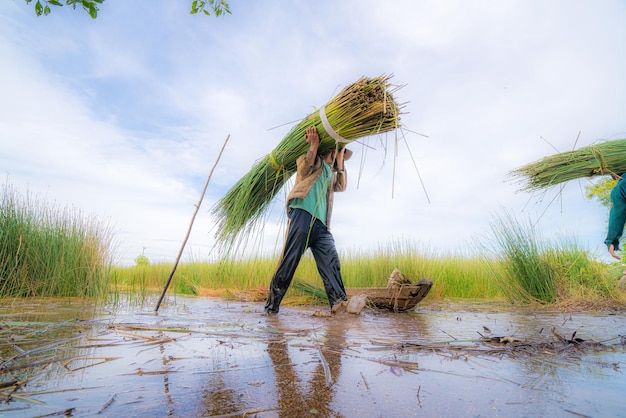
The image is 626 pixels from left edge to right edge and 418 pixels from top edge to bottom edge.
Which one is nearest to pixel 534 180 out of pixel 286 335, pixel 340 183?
pixel 340 183

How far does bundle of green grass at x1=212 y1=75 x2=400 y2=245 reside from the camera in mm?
3509

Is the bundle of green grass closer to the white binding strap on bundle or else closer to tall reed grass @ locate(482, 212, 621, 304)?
the white binding strap on bundle

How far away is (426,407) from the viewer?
1.50m

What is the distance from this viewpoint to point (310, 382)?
176cm

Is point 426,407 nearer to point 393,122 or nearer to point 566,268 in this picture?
point 393,122

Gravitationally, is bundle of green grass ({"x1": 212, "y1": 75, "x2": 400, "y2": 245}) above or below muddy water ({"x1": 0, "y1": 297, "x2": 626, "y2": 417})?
above

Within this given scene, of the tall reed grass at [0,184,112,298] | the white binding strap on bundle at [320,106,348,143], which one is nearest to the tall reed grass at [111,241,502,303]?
the tall reed grass at [0,184,112,298]

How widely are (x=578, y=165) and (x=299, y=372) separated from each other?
209 inches

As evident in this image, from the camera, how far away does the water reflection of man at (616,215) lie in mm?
5223

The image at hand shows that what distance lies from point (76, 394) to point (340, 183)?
11.9 ft

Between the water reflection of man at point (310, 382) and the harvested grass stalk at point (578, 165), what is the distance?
187 inches

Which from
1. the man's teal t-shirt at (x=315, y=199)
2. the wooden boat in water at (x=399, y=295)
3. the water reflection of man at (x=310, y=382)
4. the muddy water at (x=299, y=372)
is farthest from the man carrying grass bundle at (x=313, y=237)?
the water reflection of man at (x=310, y=382)

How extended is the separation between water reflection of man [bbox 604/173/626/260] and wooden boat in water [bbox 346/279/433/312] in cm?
256

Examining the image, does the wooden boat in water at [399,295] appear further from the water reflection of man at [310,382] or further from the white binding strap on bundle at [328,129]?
the water reflection of man at [310,382]
